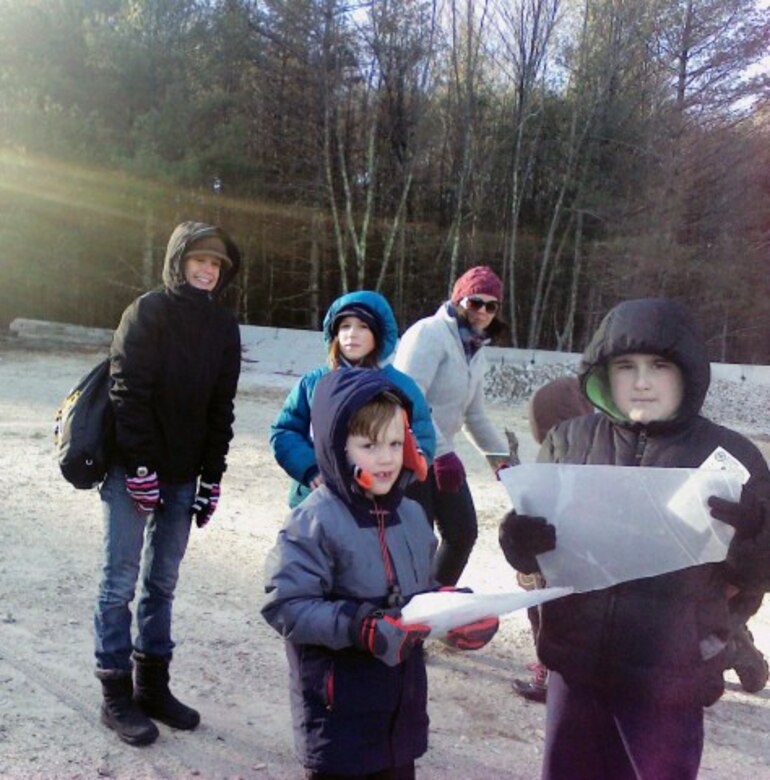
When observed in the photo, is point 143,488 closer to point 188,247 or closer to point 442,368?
point 188,247

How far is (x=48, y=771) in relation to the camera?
273cm

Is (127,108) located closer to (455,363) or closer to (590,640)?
(455,363)

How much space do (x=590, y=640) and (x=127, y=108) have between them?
808 inches

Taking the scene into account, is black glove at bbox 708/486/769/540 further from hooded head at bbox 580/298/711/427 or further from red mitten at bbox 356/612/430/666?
red mitten at bbox 356/612/430/666

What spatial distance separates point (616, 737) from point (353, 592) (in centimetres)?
76

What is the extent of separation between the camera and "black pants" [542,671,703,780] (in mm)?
2023

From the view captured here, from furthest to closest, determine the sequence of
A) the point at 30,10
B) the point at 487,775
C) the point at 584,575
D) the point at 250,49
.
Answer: the point at 250,49 < the point at 30,10 < the point at 487,775 < the point at 584,575

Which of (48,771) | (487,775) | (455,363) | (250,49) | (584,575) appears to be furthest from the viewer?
(250,49)

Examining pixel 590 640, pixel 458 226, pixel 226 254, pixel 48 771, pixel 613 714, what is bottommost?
pixel 48 771

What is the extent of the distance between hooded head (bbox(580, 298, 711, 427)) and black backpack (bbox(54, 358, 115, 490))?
1684 millimetres

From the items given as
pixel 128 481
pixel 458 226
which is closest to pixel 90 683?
pixel 128 481

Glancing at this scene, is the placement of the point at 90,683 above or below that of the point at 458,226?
below

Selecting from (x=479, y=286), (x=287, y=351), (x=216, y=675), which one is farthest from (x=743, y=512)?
(x=287, y=351)

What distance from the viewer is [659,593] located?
2.03 metres
